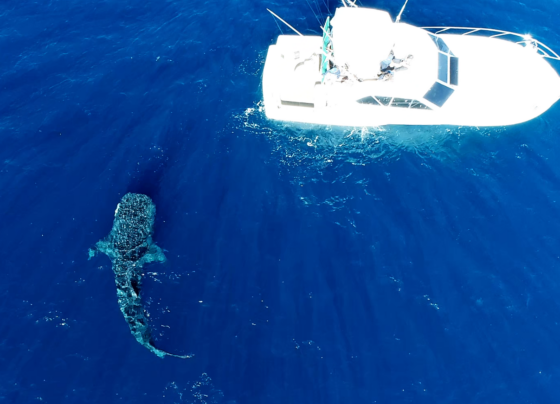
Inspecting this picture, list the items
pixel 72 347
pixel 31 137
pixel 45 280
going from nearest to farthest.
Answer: pixel 72 347
pixel 45 280
pixel 31 137

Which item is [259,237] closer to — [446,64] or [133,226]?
[133,226]

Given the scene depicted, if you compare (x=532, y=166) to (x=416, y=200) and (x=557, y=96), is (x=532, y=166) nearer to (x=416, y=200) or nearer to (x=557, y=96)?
(x=557, y=96)

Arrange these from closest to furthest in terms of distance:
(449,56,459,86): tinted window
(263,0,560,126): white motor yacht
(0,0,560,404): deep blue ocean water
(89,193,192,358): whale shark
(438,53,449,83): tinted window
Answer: (0,0,560,404): deep blue ocean water, (89,193,192,358): whale shark, (263,0,560,126): white motor yacht, (438,53,449,83): tinted window, (449,56,459,86): tinted window

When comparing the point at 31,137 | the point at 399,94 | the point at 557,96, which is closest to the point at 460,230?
the point at 399,94

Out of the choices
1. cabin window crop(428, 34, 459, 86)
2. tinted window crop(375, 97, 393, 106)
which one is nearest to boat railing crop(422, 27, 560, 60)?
cabin window crop(428, 34, 459, 86)

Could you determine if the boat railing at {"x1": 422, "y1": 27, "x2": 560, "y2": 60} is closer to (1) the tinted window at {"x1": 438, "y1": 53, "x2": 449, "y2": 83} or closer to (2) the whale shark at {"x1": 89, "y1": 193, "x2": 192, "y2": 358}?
(1) the tinted window at {"x1": 438, "y1": 53, "x2": 449, "y2": 83}

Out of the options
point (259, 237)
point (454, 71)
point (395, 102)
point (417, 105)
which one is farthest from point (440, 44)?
point (259, 237)

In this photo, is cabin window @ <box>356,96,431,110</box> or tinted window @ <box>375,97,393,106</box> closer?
cabin window @ <box>356,96,431,110</box>
